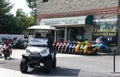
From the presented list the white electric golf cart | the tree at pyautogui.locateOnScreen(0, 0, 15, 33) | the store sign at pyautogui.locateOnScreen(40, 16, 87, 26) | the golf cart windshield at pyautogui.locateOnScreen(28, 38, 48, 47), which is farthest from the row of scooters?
the tree at pyautogui.locateOnScreen(0, 0, 15, 33)

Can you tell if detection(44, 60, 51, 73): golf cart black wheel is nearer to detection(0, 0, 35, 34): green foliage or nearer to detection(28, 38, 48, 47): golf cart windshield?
detection(28, 38, 48, 47): golf cart windshield

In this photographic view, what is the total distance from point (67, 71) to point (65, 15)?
19.0m

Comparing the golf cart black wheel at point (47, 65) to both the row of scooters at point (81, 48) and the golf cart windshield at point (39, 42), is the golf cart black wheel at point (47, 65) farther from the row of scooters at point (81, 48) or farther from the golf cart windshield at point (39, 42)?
the row of scooters at point (81, 48)

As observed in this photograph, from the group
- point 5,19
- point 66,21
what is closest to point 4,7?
point 5,19

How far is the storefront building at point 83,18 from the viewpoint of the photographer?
96.0ft

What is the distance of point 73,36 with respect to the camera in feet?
112

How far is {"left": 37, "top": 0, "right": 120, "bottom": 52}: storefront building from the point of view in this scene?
29.3 meters

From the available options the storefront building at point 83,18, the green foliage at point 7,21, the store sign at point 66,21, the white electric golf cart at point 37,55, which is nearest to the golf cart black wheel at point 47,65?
the white electric golf cart at point 37,55

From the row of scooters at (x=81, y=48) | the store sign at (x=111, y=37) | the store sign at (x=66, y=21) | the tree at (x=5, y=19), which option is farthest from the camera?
the tree at (x=5, y=19)

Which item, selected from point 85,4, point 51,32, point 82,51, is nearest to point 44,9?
point 85,4

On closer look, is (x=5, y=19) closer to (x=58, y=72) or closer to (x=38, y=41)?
(x=38, y=41)

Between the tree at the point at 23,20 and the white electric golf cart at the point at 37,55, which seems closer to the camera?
the white electric golf cart at the point at 37,55

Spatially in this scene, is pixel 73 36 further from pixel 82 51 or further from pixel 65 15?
pixel 82 51

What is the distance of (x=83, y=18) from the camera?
31.5 m
